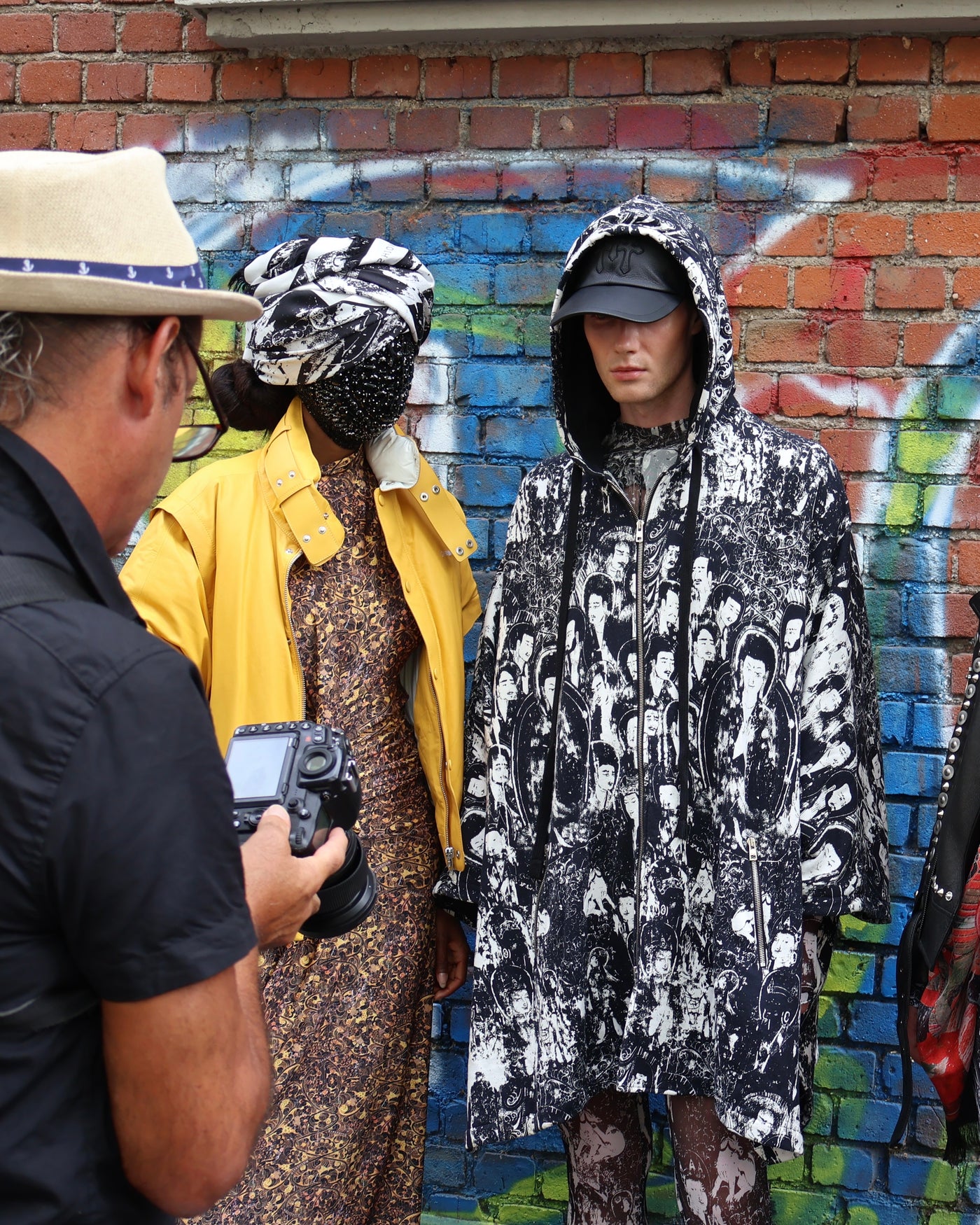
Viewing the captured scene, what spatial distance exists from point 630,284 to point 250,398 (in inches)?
32.9

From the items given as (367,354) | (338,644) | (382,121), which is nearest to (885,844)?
(338,644)

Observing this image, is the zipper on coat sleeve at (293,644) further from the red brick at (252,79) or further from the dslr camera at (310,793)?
the red brick at (252,79)

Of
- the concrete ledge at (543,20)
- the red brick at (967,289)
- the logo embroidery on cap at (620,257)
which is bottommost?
the logo embroidery on cap at (620,257)

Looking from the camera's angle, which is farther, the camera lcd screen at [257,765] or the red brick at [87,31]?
the red brick at [87,31]

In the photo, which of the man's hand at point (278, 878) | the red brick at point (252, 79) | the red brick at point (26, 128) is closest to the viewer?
the man's hand at point (278, 878)

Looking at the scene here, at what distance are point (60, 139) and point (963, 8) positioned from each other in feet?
7.26

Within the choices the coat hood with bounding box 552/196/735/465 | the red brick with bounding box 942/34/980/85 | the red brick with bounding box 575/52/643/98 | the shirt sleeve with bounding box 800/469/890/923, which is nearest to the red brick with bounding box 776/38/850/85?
the red brick with bounding box 942/34/980/85

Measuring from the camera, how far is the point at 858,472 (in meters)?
2.90

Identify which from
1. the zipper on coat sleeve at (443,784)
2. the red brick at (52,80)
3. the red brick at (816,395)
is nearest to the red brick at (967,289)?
the red brick at (816,395)

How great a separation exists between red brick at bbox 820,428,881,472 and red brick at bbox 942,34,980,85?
0.66m

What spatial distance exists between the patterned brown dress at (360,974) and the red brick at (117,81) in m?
1.31

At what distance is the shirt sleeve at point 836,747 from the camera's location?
2.26 meters

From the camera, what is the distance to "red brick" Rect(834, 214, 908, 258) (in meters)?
2.84

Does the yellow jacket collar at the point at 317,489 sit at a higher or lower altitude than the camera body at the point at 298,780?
higher
